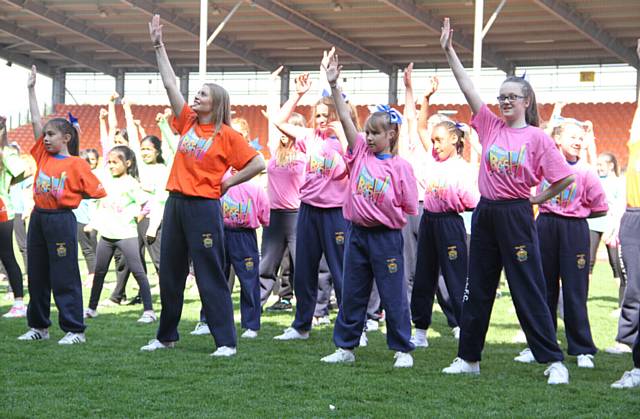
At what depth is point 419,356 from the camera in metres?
7.48

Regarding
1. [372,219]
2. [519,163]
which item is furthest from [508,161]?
[372,219]

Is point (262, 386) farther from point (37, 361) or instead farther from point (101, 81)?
point (101, 81)

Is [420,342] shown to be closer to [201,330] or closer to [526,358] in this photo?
[526,358]

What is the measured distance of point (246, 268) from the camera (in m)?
8.48

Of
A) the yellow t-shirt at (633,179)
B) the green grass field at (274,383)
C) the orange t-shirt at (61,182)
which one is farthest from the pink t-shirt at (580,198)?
the orange t-shirt at (61,182)

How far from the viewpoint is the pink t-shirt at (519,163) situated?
6.11 metres

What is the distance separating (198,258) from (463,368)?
6.71ft

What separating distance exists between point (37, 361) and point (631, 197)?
4603 millimetres

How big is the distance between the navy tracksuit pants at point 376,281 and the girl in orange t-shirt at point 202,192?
877mm

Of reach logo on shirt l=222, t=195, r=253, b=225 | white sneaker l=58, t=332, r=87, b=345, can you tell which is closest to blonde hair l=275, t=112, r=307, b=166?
reach logo on shirt l=222, t=195, r=253, b=225

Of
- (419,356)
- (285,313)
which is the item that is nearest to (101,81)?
(285,313)

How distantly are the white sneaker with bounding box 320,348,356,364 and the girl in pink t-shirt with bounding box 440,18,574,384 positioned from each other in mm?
1055

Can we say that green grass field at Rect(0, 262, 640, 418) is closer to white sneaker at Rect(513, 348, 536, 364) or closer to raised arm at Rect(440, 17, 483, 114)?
white sneaker at Rect(513, 348, 536, 364)

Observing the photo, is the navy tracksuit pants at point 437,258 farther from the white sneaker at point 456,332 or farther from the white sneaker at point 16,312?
the white sneaker at point 16,312
